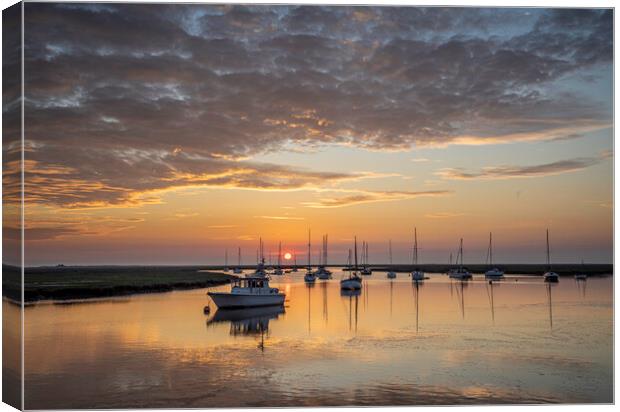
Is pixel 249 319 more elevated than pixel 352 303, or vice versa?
pixel 249 319

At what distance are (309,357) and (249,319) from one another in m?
11.9

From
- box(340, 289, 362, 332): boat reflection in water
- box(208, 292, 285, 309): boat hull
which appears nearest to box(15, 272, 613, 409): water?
box(340, 289, 362, 332): boat reflection in water

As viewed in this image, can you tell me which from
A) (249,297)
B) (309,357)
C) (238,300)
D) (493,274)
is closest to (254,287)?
(249,297)

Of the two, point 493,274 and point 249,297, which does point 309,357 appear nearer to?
point 249,297

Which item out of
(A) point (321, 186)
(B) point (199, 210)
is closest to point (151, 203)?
(B) point (199, 210)

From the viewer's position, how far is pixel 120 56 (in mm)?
15617

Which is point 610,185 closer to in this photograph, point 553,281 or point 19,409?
point 19,409

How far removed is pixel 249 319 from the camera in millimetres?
29781

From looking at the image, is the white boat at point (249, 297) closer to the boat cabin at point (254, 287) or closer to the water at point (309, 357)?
the boat cabin at point (254, 287)

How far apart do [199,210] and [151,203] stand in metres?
1.86

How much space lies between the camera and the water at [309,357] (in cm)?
1362

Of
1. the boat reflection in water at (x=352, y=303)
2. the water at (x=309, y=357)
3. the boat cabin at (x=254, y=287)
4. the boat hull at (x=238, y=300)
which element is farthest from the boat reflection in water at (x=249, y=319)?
the boat reflection in water at (x=352, y=303)

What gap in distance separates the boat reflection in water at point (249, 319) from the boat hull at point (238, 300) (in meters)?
0.23

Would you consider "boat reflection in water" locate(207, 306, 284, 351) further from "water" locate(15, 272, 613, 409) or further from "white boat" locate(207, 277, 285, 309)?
"white boat" locate(207, 277, 285, 309)
